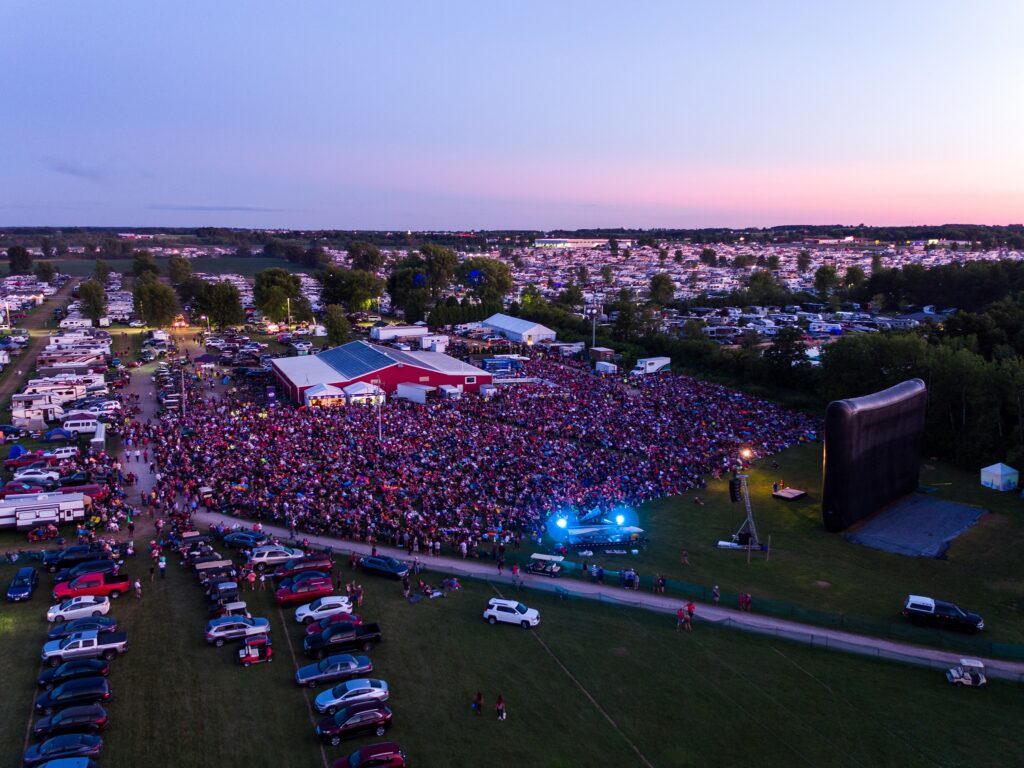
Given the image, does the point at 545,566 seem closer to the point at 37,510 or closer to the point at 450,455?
the point at 450,455

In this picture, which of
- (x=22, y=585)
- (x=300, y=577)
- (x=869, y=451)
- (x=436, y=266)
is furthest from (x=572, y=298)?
(x=22, y=585)

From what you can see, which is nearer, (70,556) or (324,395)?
(70,556)

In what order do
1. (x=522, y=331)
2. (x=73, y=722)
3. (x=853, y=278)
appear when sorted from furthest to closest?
(x=853, y=278) → (x=522, y=331) → (x=73, y=722)

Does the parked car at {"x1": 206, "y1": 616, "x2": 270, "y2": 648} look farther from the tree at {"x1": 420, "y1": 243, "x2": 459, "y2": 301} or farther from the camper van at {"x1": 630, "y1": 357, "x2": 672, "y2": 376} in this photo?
the tree at {"x1": 420, "y1": 243, "x2": 459, "y2": 301}

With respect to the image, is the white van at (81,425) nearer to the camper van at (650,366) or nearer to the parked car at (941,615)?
the camper van at (650,366)

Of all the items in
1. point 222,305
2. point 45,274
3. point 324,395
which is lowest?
point 324,395

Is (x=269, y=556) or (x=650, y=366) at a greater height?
(x=650, y=366)
